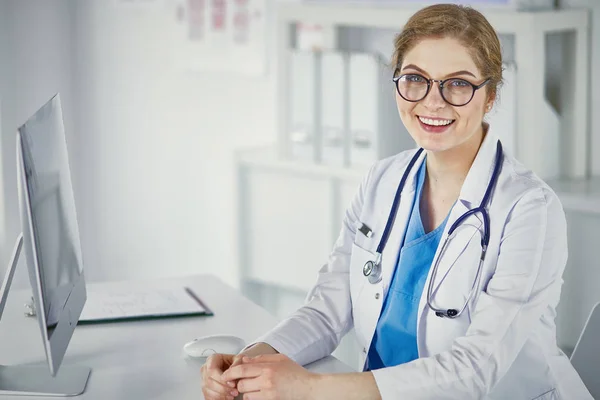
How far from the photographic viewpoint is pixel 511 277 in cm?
163

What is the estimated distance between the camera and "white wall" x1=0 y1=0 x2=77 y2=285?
432 centimetres

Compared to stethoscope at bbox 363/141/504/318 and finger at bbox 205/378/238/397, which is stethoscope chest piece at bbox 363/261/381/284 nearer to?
stethoscope at bbox 363/141/504/318

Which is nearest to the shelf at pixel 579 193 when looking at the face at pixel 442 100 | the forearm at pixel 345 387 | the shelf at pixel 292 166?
the shelf at pixel 292 166

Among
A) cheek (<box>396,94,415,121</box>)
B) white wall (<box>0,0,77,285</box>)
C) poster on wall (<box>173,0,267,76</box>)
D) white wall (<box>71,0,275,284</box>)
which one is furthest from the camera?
white wall (<box>0,0,77,285</box>)

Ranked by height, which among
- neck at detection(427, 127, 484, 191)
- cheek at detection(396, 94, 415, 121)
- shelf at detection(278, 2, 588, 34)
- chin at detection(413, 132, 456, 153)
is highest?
shelf at detection(278, 2, 588, 34)

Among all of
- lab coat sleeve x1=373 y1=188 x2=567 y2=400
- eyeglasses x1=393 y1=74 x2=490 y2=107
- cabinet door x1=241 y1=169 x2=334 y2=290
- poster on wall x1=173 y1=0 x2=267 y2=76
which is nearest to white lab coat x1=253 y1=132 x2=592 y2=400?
lab coat sleeve x1=373 y1=188 x2=567 y2=400

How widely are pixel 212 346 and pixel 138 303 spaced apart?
15.4 inches

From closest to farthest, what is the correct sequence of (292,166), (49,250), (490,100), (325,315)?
1. (49,250)
2. (490,100)
3. (325,315)
4. (292,166)

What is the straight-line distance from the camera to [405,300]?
1.82 meters

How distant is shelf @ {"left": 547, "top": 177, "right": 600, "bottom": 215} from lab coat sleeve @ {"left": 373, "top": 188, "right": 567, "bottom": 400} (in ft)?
2.83

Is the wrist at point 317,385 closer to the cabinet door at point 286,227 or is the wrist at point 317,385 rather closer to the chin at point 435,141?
the chin at point 435,141

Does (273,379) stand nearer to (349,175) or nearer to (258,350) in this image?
(258,350)

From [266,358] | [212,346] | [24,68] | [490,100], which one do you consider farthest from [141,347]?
[24,68]

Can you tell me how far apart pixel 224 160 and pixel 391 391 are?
2.57 m
